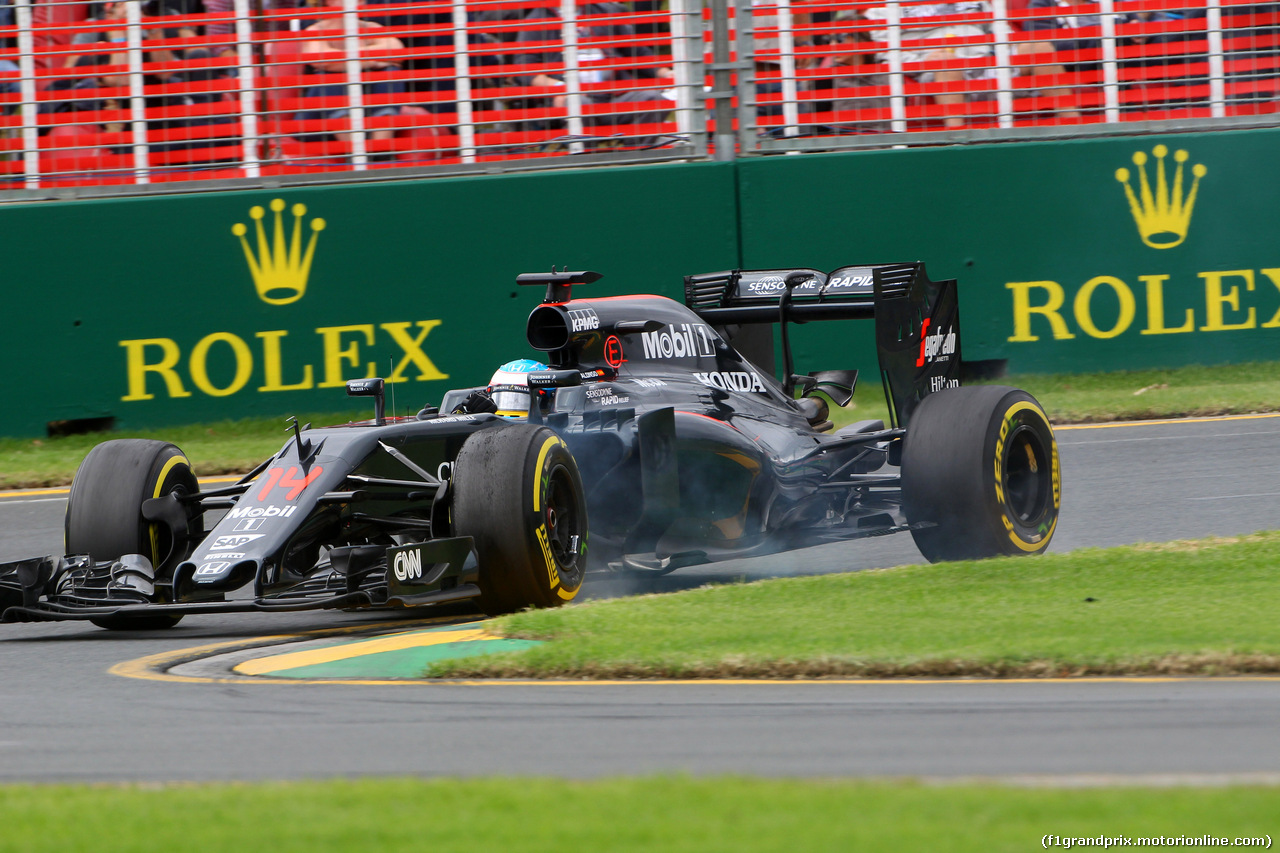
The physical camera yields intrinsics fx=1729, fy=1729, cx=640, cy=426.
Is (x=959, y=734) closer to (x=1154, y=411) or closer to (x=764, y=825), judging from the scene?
(x=764, y=825)

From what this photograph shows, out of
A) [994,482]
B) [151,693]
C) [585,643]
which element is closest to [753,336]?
[994,482]

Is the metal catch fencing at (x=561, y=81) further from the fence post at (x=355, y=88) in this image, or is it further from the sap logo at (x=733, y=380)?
the sap logo at (x=733, y=380)

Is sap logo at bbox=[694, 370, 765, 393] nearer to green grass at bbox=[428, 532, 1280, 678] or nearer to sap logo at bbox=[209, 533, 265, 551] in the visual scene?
green grass at bbox=[428, 532, 1280, 678]

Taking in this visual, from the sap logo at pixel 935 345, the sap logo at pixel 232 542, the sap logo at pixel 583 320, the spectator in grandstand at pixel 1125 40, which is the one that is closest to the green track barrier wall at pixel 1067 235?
the spectator in grandstand at pixel 1125 40

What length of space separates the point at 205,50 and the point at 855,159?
17.7ft

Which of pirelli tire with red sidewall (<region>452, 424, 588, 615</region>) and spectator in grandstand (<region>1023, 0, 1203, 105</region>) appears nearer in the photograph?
pirelli tire with red sidewall (<region>452, 424, 588, 615</region>)

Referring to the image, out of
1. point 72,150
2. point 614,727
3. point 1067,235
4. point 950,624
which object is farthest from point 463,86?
point 614,727

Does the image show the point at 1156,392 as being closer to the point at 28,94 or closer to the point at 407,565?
the point at 407,565

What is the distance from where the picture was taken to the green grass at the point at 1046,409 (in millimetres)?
12547

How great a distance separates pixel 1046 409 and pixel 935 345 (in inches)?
168

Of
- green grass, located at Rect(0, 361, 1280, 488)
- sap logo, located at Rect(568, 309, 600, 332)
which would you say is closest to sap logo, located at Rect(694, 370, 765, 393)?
sap logo, located at Rect(568, 309, 600, 332)

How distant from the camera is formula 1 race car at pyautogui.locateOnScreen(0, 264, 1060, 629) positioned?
24.3ft

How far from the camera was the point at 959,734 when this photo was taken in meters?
5.06

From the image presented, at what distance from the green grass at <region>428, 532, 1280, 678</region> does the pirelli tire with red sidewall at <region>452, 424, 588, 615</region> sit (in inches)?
10.9
